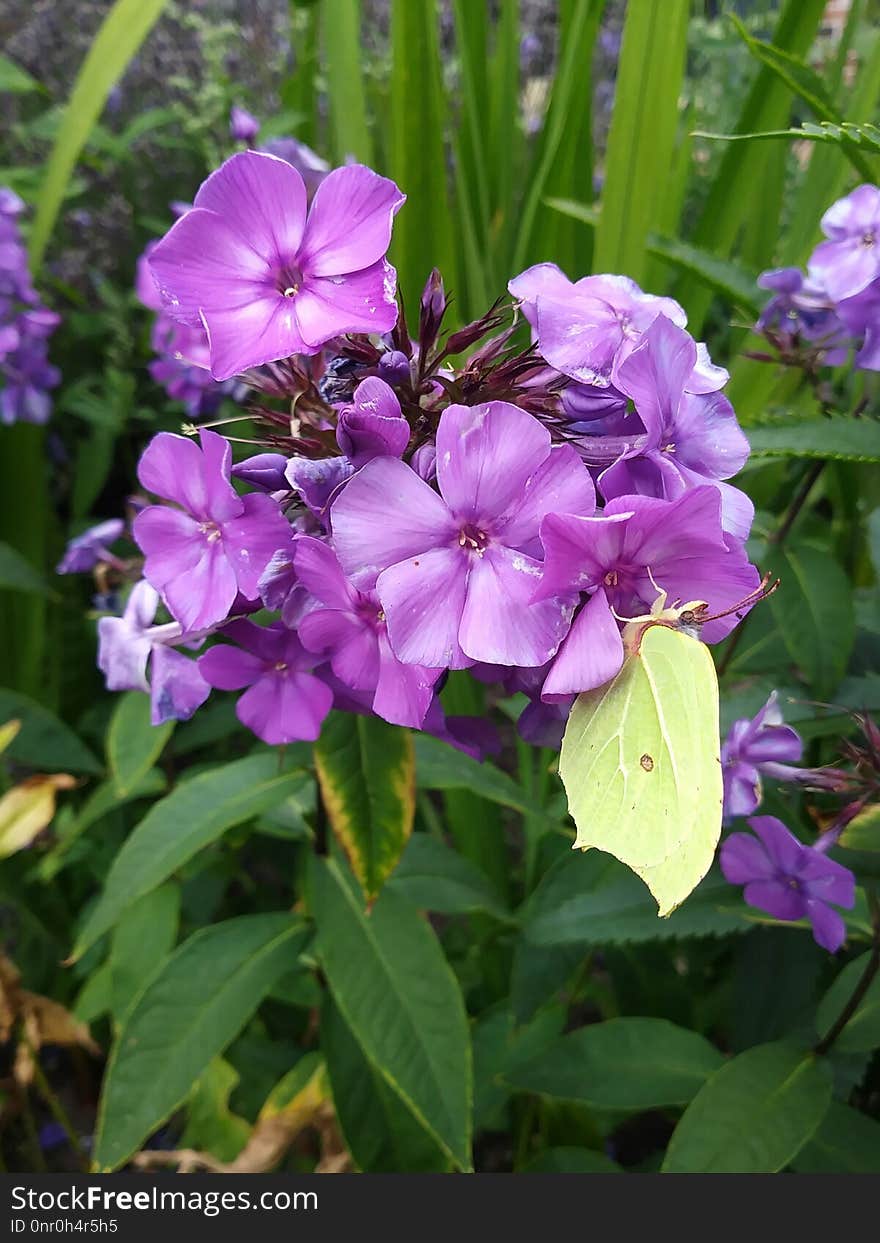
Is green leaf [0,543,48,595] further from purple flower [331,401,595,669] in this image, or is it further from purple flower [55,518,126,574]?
purple flower [331,401,595,669]

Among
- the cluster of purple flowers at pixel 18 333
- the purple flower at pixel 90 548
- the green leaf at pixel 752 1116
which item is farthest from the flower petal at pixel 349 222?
the cluster of purple flowers at pixel 18 333

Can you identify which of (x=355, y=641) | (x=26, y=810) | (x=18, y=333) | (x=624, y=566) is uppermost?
(x=624, y=566)

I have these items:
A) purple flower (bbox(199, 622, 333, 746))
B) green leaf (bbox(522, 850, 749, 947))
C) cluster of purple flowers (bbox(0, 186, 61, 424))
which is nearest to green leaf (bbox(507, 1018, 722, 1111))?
green leaf (bbox(522, 850, 749, 947))

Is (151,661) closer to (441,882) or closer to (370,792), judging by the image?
(370,792)

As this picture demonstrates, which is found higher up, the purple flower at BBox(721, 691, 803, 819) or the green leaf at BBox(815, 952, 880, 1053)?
the purple flower at BBox(721, 691, 803, 819)

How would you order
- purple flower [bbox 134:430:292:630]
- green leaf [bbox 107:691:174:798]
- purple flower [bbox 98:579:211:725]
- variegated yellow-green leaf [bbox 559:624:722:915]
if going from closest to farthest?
variegated yellow-green leaf [bbox 559:624:722:915], purple flower [bbox 134:430:292:630], purple flower [bbox 98:579:211:725], green leaf [bbox 107:691:174:798]

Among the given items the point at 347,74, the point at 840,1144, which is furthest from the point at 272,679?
the point at 347,74

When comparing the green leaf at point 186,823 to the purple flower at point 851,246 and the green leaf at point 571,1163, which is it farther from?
the purple flower at point 851,246
